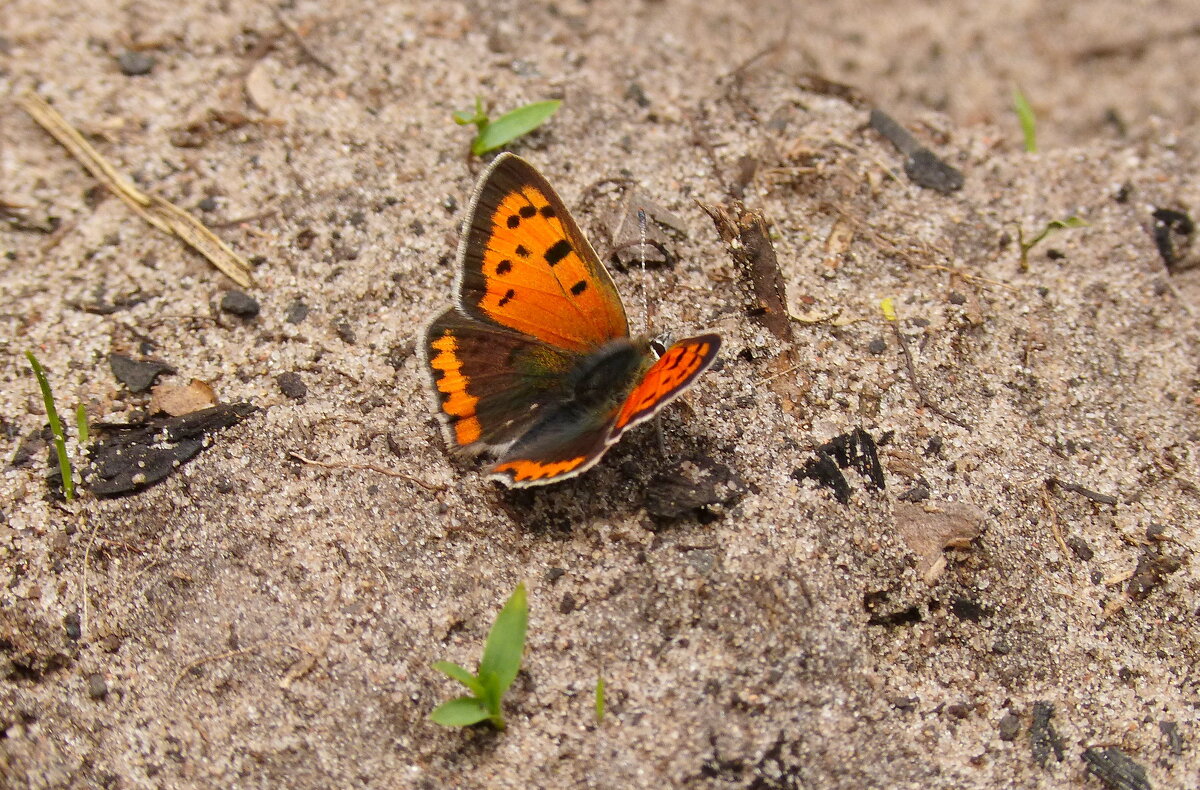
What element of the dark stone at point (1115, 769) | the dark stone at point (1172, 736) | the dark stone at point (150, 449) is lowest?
the dark stone at point (150, 449)

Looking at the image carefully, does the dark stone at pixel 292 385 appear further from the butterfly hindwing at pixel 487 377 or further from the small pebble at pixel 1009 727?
the small pebble at pixel 1009 727

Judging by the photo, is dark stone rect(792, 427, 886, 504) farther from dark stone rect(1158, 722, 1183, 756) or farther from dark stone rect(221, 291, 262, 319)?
dark stone rect(221, 291, 262, 319)

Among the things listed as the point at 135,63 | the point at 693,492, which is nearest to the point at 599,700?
the point at 693,492

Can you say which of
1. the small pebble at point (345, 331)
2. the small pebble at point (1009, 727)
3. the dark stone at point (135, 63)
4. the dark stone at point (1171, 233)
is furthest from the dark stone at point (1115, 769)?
the dark stone at point (135, 63)

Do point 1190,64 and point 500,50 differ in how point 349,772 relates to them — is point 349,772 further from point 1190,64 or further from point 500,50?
point 1190,64

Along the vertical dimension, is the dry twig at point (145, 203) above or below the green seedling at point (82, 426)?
above

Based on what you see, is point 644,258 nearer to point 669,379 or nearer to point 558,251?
point 558,251
